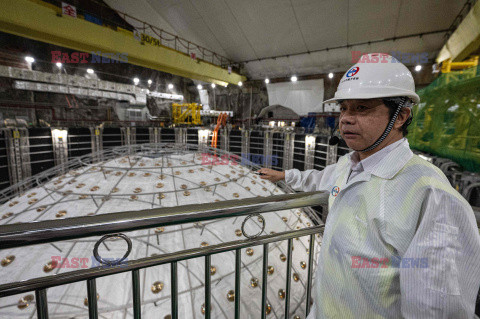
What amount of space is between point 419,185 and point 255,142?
1415 cm

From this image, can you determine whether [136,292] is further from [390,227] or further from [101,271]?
[390,227]

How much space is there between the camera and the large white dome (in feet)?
7.41

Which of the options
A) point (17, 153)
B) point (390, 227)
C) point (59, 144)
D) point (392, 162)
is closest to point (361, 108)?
point (392, 162)

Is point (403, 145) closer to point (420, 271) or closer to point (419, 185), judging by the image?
point (419, 185)

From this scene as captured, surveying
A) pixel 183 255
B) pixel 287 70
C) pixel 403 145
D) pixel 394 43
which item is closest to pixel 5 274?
pixel 183 255

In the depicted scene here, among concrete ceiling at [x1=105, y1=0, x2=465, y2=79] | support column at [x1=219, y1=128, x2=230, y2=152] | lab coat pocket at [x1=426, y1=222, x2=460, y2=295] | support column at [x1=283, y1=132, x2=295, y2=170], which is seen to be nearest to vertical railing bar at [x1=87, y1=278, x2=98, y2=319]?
lab coat pocket at [x1=426, y1=222, x2=460, y2=295]

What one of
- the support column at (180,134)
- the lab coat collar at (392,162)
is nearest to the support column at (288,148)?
the support column at (180,134)

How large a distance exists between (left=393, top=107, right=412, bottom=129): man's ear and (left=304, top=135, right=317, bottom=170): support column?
11163mm

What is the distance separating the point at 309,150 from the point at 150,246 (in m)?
10.6

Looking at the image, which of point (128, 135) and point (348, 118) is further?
point (128, 135)

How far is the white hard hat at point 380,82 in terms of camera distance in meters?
1.03

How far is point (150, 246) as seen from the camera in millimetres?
2703

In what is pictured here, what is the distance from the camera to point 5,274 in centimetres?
230

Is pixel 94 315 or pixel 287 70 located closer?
pixel 94 315
